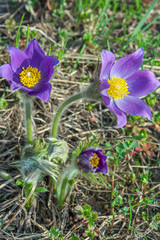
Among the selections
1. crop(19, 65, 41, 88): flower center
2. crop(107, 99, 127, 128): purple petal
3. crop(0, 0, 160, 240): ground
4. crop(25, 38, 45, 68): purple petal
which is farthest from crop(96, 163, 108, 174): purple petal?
crop(25, 38, 45, 68): purple petal

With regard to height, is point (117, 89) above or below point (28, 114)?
above

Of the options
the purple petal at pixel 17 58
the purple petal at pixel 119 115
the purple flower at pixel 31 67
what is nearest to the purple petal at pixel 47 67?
the purple flower at pixel 31 67

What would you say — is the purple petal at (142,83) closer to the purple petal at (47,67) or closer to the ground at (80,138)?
the ground at (80,138)

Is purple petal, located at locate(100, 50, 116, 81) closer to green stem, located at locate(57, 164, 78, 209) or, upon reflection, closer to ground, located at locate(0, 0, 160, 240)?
ground, located at locate(0, 0, 160, 240)

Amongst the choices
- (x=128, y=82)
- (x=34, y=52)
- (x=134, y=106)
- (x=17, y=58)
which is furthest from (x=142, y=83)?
(x=17, y=58)

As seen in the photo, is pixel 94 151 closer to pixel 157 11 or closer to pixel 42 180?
pixel 42 180

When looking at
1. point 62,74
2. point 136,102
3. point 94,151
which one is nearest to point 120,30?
point 62,74

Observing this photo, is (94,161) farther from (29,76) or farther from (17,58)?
(17,58)
